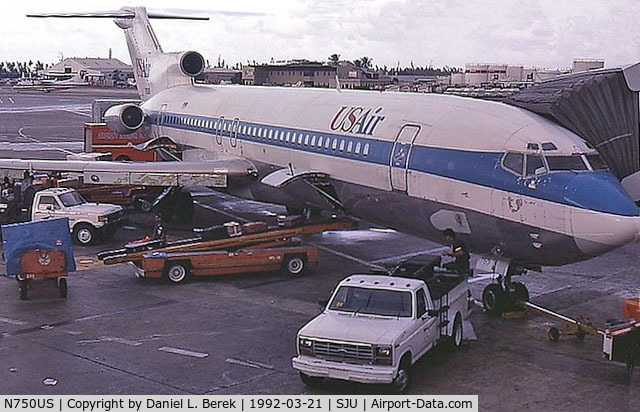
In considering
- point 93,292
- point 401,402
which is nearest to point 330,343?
point 401,402

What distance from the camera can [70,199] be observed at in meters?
→ 24.2

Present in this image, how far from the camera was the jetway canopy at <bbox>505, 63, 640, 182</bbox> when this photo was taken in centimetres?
1644

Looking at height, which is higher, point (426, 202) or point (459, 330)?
point (426, 202)

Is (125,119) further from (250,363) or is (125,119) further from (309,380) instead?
(309,380)

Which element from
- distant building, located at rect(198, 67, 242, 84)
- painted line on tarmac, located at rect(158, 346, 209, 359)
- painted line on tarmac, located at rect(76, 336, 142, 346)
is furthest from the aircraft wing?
distant building, located at rect(198, 67, 242, 84)

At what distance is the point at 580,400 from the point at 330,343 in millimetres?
3629

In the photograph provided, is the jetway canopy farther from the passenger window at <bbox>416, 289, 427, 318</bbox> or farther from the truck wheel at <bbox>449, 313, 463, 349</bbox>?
the passenger window at <bbox>416, 289, 427, 318</bbox>

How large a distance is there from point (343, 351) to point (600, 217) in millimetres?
5267

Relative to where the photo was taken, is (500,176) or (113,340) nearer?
(113,340)

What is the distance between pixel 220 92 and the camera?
2800cm

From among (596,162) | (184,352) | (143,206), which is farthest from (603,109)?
(143,206)

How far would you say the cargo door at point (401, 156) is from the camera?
17.4 meters

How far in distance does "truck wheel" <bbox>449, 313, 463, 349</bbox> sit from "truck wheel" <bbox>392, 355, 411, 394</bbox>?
211cm

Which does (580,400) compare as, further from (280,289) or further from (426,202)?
(280,289)
